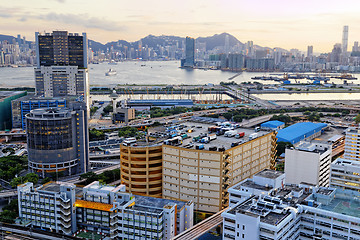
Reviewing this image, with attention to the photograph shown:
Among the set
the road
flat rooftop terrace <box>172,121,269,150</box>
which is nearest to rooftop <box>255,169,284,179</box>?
flat rooftop terrace <box>172,121,269,150</box>

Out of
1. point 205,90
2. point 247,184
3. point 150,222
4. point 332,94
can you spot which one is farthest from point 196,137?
point 332,94

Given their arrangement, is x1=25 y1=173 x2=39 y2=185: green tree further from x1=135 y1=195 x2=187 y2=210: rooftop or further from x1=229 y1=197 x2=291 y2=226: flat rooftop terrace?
x1=229 y1=197 x2=291 y2=226: flat rooftop terrace

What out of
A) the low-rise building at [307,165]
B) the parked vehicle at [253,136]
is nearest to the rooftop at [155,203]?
the parked vehicle at [253,136]

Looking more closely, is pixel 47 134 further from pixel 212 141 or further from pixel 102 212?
pixel 212 141

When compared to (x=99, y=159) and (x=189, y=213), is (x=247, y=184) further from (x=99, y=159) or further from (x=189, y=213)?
(x=99, y=159)

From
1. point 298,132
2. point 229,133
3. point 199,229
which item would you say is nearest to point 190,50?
point 298,132
